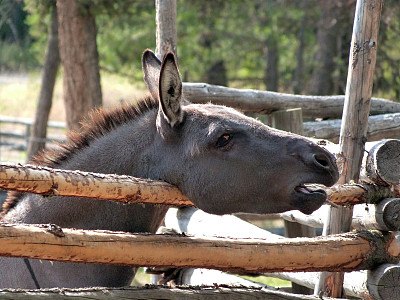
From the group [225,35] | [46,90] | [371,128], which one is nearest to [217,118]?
[371,128]

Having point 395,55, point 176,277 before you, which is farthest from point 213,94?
point 395,55

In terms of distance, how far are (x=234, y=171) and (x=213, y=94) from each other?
2.08 m

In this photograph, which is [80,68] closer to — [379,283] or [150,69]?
[150,69]

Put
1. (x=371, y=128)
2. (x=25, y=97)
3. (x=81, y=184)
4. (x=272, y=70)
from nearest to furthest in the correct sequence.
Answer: (x=81, y=184)
(x=371, y=128)
(x=272, y=70)
(x=25, y=97)

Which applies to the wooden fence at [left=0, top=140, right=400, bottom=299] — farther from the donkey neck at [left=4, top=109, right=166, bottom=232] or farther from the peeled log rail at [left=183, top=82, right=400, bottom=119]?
the peeled log rail at [left=183, top=82, right=400, bottom=119]

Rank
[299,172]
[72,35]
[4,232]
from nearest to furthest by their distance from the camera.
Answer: [4,232], [299,172], [72,35]

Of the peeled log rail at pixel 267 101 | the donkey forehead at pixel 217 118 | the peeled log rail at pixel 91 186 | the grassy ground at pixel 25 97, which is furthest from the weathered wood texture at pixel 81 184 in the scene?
the grassy ground at pixel 25 97

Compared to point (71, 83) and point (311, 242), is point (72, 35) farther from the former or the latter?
point (311, 242)

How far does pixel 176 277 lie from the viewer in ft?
17.2

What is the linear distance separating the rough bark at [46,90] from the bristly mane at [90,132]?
6634 millimetres

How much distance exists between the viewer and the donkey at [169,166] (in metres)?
2.96

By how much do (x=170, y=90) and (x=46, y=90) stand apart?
768 centimetres

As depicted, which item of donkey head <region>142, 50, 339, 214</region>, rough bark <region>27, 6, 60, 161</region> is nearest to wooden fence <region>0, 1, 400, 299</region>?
donkey head <region>142, 50, 339, 214</region>

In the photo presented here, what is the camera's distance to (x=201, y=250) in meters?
2.83
